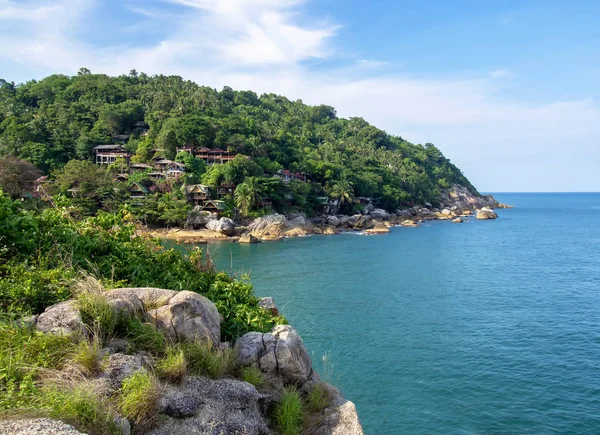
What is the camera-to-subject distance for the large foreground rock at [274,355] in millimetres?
6602

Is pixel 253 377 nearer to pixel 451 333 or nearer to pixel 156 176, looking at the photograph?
pixel 451 333

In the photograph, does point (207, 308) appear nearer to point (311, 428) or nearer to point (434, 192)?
point (311, 428)

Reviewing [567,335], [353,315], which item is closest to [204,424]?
[353,315]

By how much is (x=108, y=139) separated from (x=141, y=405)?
68.0 meters

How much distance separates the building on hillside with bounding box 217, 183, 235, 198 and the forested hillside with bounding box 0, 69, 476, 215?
0.82 meters

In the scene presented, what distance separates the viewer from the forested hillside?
55562 mm

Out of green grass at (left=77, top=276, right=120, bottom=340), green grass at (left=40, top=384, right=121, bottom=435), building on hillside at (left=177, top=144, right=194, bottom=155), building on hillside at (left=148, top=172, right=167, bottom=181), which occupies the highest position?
building on hillside at (left=177, top=144, right=194, bottom=155)

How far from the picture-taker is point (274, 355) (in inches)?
264

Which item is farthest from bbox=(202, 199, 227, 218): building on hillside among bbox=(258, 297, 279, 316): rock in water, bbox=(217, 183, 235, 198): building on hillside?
bbox=(258, 297, 279, 316): rock in water

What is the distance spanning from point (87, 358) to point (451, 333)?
15.9m

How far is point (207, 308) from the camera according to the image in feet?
21.8

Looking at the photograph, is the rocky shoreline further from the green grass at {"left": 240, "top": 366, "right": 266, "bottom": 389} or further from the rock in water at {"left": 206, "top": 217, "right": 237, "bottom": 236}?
the green grass at {"left": 240, "top": 366, "right": 266, "bottom": 389}

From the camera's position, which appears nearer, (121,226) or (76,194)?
(121,226)

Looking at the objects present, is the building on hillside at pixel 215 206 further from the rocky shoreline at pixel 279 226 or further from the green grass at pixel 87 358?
the green grass at pixel 87 358
